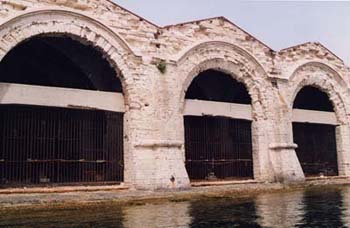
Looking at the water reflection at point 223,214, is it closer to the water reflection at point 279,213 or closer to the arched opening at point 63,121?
the water reflection at point 279,213

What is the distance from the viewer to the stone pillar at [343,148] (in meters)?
17.9

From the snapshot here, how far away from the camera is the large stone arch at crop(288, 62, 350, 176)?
17.4 m

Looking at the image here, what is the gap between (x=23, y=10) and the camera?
11.0 metres

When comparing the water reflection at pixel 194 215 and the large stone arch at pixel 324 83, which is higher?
the large stone arch at pixel 324 83

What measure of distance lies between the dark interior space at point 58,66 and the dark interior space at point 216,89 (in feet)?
15.0

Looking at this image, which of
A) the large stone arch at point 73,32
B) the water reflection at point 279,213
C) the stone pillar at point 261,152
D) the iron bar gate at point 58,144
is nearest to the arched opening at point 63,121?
the iron bar gate at point 58,144

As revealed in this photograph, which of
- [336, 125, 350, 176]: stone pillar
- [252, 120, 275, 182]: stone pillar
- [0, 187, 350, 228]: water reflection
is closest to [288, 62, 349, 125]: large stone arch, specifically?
[336, 125, 350, 176]: stone pillar

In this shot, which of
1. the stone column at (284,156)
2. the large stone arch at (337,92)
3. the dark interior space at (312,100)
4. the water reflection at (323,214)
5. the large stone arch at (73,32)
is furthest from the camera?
the dark interior space at (312,100)

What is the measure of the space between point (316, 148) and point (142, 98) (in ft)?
33.5

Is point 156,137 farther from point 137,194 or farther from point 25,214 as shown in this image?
point 25,214

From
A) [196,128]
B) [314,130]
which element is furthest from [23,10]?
[314,130]

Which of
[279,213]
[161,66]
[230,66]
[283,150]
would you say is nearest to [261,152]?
[283,150]

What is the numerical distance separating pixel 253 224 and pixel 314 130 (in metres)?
14.1

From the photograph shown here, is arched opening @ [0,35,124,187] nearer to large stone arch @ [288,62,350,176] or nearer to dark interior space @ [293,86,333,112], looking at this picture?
large stone arch @ [288,62,350,176]
